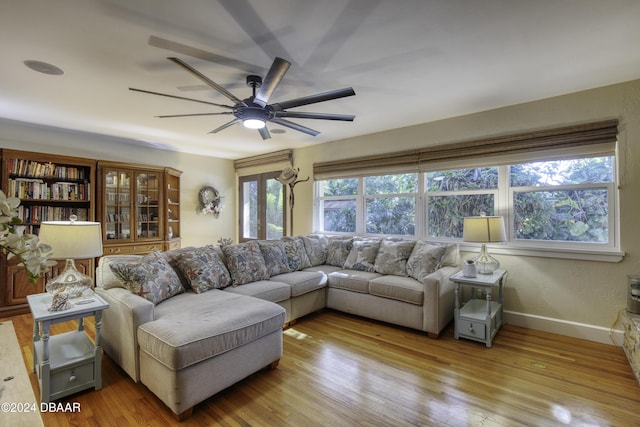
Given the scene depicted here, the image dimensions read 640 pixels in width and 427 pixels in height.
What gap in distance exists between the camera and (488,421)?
184 cm

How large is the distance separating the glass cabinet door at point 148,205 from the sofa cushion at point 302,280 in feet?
8.87

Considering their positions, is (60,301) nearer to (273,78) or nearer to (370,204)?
(273,78)

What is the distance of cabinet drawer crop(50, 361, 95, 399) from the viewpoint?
6.49 feet

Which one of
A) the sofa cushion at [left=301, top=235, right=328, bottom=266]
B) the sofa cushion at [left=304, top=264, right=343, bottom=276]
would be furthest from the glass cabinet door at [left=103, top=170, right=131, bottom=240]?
the sofa cushion at [left=304, top=264, right=343, bottom=276]

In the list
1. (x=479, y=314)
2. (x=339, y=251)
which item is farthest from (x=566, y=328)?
(x=339, y=251)

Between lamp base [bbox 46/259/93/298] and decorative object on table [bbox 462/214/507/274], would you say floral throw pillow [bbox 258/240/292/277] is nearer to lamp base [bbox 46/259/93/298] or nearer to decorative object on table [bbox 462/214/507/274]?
lamp base [bbox 46/259/93/298]

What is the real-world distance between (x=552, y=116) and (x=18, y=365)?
431 cm

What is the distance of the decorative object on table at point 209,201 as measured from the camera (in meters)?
5.99

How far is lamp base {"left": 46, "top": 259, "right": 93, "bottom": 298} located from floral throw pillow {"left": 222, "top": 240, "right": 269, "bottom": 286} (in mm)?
1217

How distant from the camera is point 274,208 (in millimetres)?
5859

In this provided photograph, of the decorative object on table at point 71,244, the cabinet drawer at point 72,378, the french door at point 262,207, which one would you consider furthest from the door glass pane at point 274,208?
the cabinet drawer at point 72,378

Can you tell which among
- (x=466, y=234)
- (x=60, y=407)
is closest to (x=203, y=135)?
(x=60, y=407)

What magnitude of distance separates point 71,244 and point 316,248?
9.32ft

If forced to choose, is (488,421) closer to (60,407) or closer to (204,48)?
(60,407)
